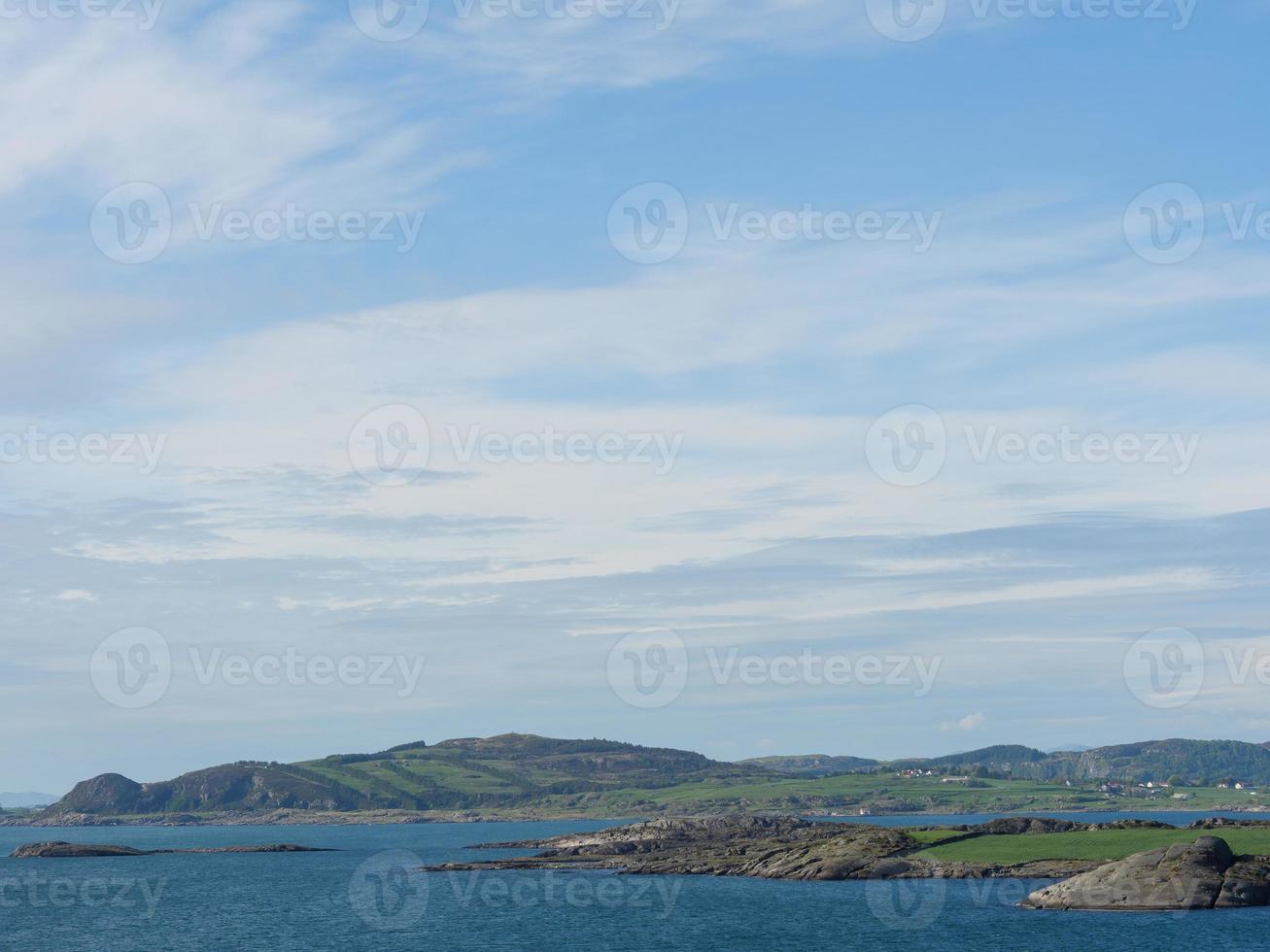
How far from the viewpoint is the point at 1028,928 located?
316 ft

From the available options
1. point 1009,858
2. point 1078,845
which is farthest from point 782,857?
point 1078,845

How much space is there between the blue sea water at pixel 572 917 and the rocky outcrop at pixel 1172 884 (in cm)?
247

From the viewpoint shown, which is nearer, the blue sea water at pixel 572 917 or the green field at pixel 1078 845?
the blue sea water at pixel 572 917

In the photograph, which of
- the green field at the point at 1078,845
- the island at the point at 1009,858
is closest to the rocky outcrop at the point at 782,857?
the island at the point at 1009,858

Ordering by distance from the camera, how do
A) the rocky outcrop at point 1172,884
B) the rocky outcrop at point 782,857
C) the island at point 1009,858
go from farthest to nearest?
the rocky outcrop at point 782,857
the island at point 1009,858
the rocky outcrop at point 1172,884

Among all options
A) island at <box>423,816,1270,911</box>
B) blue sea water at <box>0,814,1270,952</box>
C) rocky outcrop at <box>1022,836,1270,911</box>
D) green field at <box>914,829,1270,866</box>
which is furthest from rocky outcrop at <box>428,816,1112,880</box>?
rocky outcrop at <box>1022,836,1270,911</box>

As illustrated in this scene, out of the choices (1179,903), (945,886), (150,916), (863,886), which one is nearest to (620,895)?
(863,886)

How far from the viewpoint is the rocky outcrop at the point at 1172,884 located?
103062mm

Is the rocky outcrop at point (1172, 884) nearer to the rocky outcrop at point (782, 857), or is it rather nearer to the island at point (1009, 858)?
the island at point (1009, 858)

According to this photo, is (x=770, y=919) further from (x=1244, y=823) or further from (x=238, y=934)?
(x=1244, y=823)

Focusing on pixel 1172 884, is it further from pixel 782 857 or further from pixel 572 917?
pixel 782 857

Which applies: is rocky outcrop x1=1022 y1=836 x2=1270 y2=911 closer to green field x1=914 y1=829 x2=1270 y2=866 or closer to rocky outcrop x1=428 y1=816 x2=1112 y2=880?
green field x1=914 y1=829 x2=1270 y2=866

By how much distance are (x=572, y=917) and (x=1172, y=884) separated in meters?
51.3

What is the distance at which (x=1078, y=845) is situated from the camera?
133250mm
